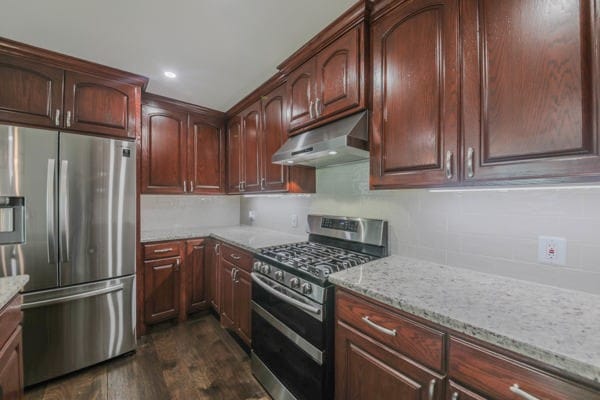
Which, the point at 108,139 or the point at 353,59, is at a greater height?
the point at 353,59

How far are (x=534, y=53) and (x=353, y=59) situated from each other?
845 millimetres

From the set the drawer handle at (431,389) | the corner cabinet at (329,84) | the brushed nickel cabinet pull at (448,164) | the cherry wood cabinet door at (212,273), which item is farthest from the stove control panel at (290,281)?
the corner cabinet at (329,84)

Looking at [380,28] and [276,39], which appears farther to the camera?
[276,39]

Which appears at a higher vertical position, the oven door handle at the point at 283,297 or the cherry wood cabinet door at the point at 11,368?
the oven door handle at the point at 283,297

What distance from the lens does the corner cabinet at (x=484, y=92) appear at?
0.81 metres

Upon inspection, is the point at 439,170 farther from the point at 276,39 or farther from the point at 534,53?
the point at 276,39

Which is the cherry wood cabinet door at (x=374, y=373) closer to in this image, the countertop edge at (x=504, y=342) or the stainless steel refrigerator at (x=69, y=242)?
the countertop edge at (x=504, y=342)

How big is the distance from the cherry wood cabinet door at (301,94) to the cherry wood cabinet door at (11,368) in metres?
1.86

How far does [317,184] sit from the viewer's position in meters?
2.21

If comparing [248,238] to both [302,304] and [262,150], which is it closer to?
[262,150]

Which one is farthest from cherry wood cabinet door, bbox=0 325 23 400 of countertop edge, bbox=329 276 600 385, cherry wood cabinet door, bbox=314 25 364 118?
cherry wood cabinet door, bbox=314 25 364 118

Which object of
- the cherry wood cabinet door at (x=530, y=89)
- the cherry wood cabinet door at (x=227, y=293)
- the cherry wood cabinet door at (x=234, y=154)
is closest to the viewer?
the cherry wood cabinet door at (x=530, y=89)

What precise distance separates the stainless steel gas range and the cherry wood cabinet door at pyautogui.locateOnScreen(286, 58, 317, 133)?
0.80m

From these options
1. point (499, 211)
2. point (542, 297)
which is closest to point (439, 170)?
point (499, 211)
